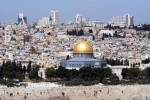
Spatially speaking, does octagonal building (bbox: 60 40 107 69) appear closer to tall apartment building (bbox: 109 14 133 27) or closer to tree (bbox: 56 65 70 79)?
tree (bbox: 56 65 70 79)

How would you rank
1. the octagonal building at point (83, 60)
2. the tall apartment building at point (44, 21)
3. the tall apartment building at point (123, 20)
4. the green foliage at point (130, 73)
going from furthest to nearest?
the tall apartment building at point (44, 21) → the tall apartment building at point (123, 20) → the octagonal building at point (83, 60) → the green foliage at point (130, 73)

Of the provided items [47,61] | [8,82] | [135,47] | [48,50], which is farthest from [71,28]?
[8,82]

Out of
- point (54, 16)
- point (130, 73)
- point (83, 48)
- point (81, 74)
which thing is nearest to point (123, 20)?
point (54, 16)

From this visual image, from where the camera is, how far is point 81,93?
49.0 meters

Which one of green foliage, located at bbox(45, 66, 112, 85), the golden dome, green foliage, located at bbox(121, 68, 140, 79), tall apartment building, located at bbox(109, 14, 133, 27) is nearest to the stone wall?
green foliage, located at bbox(45, 66, 112, 85)

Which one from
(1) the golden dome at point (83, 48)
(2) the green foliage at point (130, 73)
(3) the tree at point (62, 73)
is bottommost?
(2) the green foliage at point (130, 73)

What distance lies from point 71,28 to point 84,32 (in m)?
9.02

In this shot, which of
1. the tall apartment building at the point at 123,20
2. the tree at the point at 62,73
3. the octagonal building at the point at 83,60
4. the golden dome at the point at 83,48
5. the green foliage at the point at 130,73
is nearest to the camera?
the tree at the point at 62,73

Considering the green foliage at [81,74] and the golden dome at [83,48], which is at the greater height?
the golden dome at [83,48]

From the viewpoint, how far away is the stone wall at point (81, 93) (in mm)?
47594

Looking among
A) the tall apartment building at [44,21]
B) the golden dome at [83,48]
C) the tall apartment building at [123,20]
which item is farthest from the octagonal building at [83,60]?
the tall apartment building at [44,21]

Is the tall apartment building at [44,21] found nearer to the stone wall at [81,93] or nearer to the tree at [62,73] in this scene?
the tree at [62,73]

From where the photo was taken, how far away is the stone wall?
156ft

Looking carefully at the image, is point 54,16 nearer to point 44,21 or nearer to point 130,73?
point 44,21
